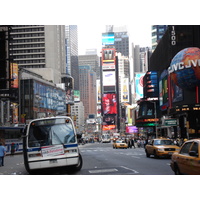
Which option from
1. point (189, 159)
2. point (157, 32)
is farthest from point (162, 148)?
point (157, 32)

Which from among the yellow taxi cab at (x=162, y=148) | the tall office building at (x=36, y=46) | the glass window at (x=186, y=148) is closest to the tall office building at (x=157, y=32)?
the tall office building at (x=36, y=46)

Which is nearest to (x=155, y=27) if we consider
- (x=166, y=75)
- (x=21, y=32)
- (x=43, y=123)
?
(x=21, y=32)

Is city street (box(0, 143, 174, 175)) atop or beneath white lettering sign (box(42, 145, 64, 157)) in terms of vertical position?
beneath

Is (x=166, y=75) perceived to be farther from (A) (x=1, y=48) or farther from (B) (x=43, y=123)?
(B) (x=43, y=123)

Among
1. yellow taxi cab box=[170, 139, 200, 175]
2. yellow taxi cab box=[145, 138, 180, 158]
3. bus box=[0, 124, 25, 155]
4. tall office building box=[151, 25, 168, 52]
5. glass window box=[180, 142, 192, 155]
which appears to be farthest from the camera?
tall office building box=[151, 25, 168, 52]

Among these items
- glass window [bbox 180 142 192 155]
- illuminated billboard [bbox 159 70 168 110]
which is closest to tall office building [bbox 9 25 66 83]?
illuminated billboard [bbox 159 70 168 110]

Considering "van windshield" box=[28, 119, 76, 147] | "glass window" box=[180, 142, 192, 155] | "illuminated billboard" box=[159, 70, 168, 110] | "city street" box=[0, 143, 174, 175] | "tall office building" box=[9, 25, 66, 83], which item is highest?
"tall office building" box=[9, 25, 66, 83]

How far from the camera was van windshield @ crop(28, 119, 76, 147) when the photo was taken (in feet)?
54.9

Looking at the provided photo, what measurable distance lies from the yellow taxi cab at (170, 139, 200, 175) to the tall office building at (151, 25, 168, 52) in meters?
146

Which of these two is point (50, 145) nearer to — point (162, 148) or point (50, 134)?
point (50, 134)

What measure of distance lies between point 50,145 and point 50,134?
542 mm

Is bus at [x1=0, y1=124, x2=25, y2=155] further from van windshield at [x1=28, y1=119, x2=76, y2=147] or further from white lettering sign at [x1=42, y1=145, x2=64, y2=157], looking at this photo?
white lettering sign at [x1=42, y1=145, x2=64, y2=157]
